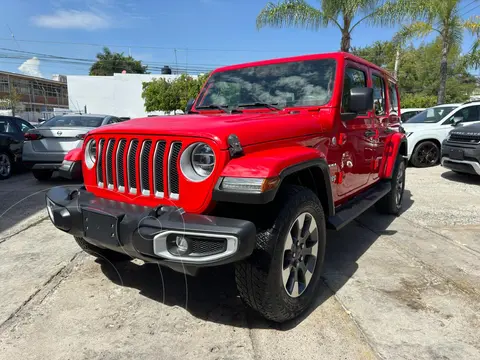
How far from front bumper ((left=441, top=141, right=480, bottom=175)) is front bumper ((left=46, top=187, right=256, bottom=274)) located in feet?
22.8

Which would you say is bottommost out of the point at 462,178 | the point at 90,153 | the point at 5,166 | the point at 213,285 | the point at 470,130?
the point at 462,178

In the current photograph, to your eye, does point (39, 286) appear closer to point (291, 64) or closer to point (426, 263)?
point (291, 64)

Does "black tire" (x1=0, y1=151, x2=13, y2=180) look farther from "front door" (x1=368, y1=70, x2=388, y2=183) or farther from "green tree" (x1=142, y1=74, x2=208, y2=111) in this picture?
"green tree" (x1=142, y1=74, x2=208, y2=111)

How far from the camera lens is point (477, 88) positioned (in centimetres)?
3981

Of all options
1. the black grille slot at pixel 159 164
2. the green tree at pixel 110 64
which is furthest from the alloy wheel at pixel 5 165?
the green tree at pixel 110 64

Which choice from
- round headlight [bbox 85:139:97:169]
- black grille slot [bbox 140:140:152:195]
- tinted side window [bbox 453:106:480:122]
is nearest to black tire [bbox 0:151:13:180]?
round headlight [bbox 85:139:97:169]

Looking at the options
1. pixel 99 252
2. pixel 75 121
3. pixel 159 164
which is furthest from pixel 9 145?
pixel 159 164

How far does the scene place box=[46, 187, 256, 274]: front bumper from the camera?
6.70ft

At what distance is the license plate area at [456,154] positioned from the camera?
25.0 feet

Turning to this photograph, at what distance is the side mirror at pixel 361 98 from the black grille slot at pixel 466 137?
5.35 m

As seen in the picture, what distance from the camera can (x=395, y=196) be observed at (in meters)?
5.34

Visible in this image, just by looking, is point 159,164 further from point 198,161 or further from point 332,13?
point 332,13

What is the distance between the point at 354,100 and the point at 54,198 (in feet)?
8.30

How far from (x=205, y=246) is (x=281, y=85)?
2.07 m
